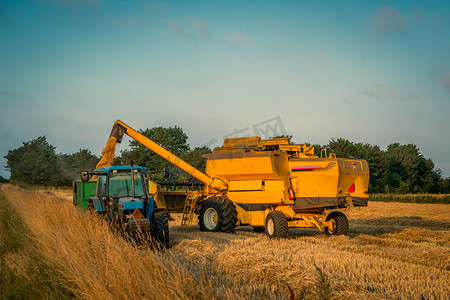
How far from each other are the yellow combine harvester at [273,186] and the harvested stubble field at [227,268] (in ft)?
5.30

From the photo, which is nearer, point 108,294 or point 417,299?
point 108,294

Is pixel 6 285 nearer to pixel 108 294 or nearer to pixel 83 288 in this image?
pixel 83 288

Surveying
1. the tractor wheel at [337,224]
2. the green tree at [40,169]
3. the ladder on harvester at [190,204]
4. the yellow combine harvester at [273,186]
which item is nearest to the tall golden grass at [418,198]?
the yellow combine harvester at [273,186]

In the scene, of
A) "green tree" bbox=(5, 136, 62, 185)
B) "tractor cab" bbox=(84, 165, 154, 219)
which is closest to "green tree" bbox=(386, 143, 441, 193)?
"green tree" bbox=(5, 136, 62, 185)

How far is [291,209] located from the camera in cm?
1155

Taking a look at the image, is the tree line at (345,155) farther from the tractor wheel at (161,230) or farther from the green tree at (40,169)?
the tractor wheel at (161,230)

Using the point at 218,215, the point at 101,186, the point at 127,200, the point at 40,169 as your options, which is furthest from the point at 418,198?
the point at 40,169

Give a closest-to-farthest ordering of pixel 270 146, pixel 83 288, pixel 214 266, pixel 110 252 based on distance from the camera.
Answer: pixel 83 288 → pixel 110 252 → pixel 214 266 → pixel 270 146

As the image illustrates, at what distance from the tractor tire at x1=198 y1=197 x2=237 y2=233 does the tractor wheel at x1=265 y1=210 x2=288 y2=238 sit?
4.90 ft

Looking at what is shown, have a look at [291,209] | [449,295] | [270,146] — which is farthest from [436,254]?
[270,146]

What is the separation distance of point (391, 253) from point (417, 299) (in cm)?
345

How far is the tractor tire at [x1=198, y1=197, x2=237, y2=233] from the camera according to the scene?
491 inches

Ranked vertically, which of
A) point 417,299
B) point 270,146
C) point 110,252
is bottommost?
point 417,299

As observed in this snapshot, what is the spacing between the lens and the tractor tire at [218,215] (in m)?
12.5
